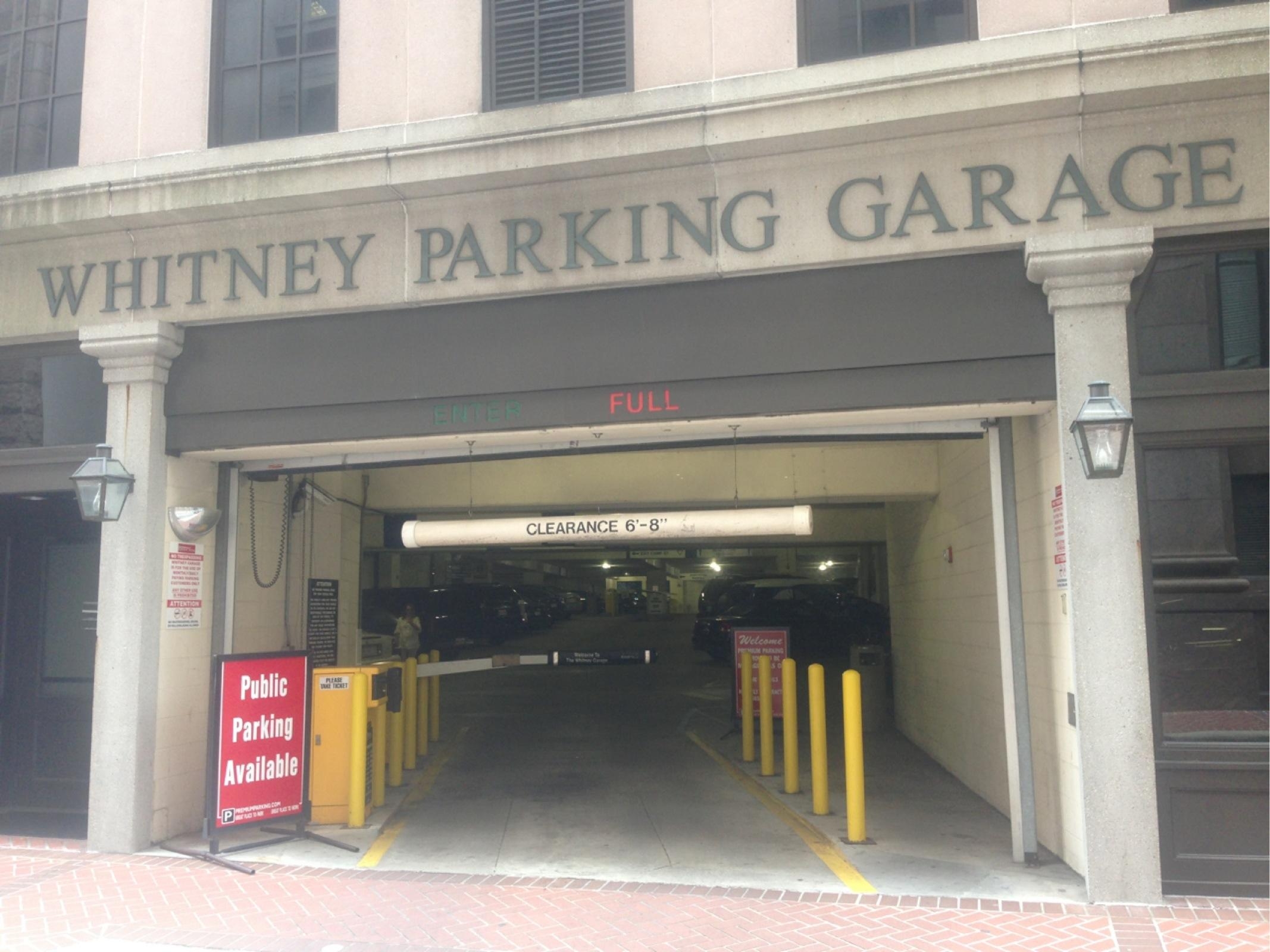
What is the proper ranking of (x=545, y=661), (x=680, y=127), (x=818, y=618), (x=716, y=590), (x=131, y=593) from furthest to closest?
1. (x=716, y=590)
2. (x=818, y=618)
3. (x=545, y=661)
4. (x=131, y=593)
5. (x=680, y=127)

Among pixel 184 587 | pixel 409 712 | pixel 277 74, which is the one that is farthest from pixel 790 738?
pixel 277 74

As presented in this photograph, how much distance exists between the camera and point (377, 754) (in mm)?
8711

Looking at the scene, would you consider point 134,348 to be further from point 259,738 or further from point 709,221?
point 709,221

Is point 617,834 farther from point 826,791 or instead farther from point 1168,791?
point 1168,791

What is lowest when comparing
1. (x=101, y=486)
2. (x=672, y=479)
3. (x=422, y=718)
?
(x=422, y=718)

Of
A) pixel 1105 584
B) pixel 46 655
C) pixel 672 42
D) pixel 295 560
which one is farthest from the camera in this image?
pixel 295 560

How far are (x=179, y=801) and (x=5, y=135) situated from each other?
5.86 metres

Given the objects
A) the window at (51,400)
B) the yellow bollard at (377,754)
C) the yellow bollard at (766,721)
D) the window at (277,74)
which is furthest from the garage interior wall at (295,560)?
the yellow bollard at (766,721)

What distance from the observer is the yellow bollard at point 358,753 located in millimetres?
7785

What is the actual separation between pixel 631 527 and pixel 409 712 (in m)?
4.09

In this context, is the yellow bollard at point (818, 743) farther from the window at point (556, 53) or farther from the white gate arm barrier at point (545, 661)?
the window at point (556, 53)

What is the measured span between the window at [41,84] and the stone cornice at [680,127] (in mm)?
506

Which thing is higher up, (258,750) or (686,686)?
(258,750)

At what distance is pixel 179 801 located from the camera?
7.99 metres
